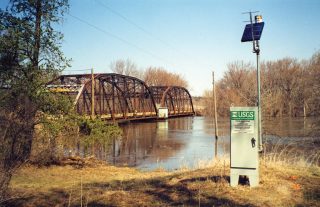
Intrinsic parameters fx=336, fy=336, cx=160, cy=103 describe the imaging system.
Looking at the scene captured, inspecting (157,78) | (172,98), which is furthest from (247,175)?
(157,78)

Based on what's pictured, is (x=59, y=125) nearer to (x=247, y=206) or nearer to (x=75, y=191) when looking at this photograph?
(x=75, y=191)

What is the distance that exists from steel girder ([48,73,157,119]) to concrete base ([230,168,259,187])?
22.9 metres

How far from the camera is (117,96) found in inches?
1994

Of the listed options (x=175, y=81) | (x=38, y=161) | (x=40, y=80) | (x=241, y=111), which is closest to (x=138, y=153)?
(x=38, y=161)

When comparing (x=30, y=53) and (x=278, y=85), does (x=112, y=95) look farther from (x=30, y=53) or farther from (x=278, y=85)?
(x=278, y=85)

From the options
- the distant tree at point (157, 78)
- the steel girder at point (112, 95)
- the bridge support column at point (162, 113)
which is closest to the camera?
the steel girder at point (112, 95)

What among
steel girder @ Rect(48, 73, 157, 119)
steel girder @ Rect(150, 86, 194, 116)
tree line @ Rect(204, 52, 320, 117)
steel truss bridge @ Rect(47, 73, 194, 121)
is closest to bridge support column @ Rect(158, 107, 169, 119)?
steel truss bridge @ Rect(47, 73, 194, 121)

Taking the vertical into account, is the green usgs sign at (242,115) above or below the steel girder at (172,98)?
below

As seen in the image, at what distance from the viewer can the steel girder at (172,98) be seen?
75062mm

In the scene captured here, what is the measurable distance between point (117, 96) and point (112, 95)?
9.01 ft

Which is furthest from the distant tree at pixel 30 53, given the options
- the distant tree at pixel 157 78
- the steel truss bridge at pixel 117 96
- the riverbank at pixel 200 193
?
the distant tree at pixel 157 78

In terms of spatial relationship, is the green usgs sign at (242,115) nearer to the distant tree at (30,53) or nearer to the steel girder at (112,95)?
the distant tree at (30,53)

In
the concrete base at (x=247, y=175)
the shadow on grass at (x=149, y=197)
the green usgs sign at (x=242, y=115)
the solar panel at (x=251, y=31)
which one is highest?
the solar panel at (x=251, y=31)

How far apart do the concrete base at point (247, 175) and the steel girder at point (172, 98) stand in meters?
62.7
